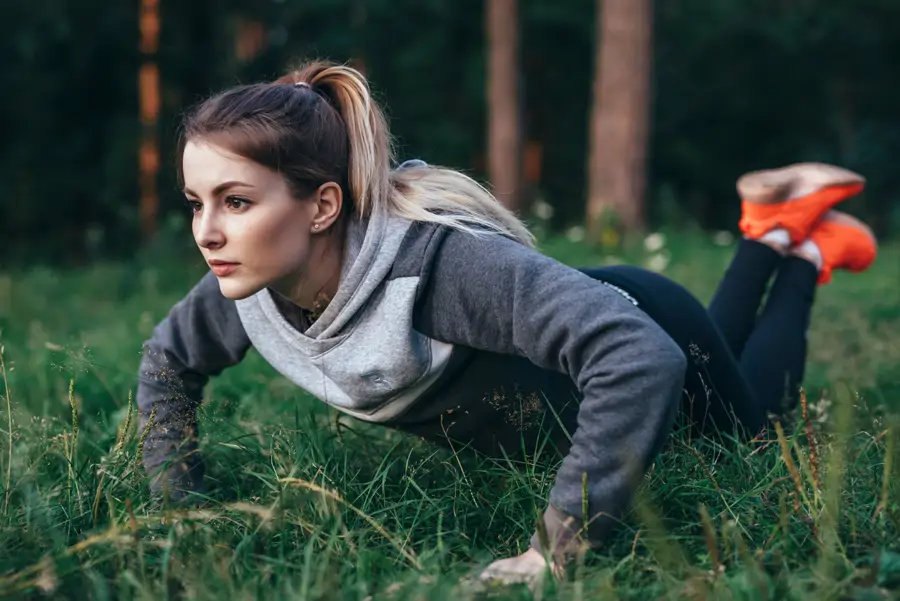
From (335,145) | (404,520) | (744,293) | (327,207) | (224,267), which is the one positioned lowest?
(404,520)

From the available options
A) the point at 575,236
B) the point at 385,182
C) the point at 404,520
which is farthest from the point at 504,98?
the point at 404,520

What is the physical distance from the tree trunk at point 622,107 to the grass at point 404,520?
18.0ft

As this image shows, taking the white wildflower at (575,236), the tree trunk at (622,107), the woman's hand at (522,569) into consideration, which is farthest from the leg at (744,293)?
the tree trunk at (622,107)

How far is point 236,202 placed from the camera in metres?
2.04

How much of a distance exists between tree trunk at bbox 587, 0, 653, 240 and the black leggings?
491 cm

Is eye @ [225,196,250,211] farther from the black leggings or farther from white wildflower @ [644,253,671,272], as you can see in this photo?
white wildflower @ [644,253,671,272]

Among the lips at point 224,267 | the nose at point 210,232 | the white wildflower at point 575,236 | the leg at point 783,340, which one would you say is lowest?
the white wildflower at point 575,236

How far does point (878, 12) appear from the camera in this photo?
2106 cm

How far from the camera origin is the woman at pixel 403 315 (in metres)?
1.75

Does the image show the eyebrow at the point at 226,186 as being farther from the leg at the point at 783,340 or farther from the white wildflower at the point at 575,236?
the white wildflower at the point at 575,236

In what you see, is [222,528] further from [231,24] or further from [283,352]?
[231,24]

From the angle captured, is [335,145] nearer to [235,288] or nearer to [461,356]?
[235,288]

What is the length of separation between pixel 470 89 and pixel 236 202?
18.9 metres

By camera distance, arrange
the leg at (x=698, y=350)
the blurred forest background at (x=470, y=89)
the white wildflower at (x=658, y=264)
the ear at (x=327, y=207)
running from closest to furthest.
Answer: the ear at (x=327, y=207), the leg at (x=698, y=350), the white wildflower at (x=658, y=264), the blurred forest background at (x=470, y=89)
